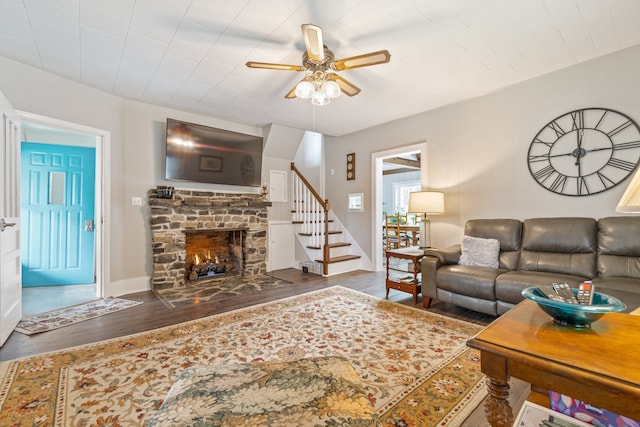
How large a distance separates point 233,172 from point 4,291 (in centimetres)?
294

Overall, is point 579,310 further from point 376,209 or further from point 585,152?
point 376,209

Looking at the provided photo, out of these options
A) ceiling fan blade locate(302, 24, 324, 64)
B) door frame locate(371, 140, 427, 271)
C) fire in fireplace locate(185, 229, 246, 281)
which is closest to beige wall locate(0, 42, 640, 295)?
door frame locate(371, 140, 427, 271)

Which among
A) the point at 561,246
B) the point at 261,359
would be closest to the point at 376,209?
the point at 561,246

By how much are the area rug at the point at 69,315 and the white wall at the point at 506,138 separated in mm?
4161

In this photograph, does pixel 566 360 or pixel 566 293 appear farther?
pixel 566 293

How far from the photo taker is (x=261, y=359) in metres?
2.06

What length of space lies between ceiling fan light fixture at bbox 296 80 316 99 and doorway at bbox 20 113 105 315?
277 cm

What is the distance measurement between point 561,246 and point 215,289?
13.2ft

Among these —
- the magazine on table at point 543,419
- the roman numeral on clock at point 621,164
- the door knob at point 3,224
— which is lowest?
the magazine on table at point 543,419

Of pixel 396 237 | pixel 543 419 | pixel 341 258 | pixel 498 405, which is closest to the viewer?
pixel 498 405

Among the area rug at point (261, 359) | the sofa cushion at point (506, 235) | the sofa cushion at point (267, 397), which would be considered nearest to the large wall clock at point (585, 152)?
the sofa cushion at point (506, 235)

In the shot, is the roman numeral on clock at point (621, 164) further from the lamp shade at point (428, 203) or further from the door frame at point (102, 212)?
the door frame at point (102, 212)

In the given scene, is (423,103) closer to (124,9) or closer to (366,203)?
(366,203)

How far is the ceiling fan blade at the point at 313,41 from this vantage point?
1913mm
